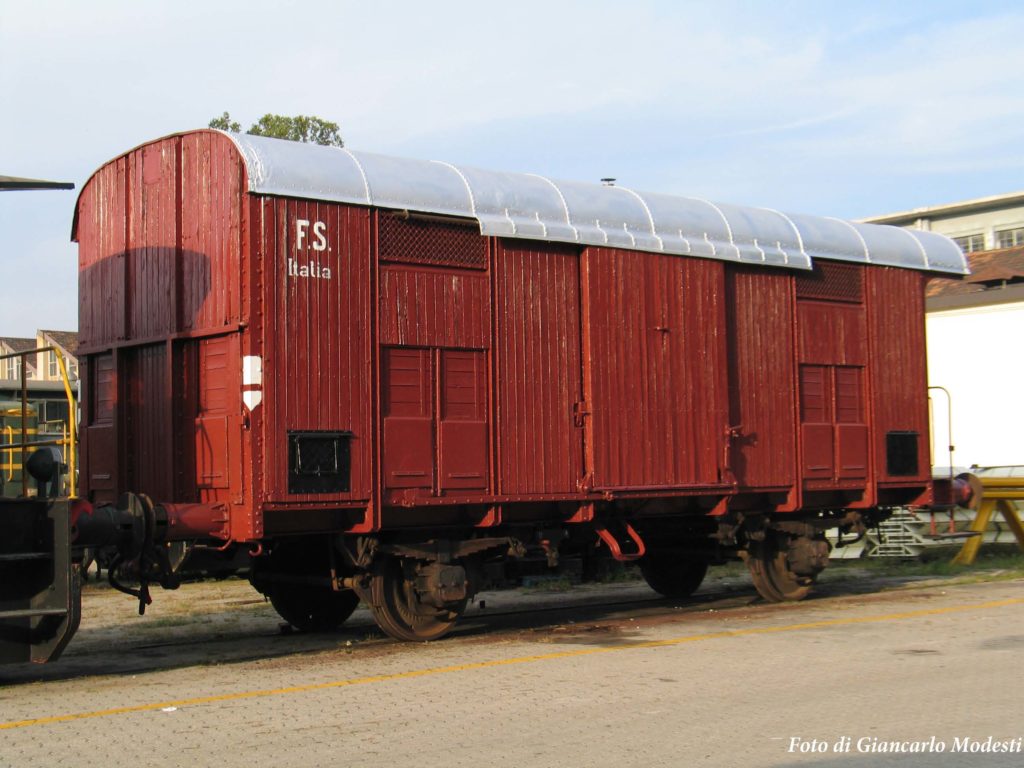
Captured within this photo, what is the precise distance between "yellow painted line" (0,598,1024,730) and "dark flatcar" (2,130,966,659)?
50.0 inches

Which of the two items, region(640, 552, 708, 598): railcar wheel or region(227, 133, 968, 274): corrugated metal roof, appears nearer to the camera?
region(227, 133, 968, 274): corrugated metal roof

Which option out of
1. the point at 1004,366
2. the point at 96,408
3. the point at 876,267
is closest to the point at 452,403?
the point at 96,408

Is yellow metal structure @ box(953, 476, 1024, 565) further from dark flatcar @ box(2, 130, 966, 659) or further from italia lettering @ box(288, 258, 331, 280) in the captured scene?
italia lettering @ box(288, 258, 331, 280)

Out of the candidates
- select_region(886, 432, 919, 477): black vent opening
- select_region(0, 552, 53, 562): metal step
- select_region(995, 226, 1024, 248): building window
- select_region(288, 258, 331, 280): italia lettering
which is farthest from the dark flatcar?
select_region(995, 226, 1024, 248): building window

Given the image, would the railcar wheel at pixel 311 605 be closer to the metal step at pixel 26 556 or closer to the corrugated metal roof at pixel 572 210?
the metal step at pixel 26 556

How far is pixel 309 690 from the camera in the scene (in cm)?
838

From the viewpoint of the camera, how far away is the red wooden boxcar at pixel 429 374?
31.9 feet

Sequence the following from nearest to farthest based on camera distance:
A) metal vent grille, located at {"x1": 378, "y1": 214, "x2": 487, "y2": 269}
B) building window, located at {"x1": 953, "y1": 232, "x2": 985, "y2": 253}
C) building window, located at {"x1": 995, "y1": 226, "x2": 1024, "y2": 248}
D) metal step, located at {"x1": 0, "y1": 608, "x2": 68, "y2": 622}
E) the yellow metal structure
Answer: metal step, located at {"x1": 0, "y1": 608, "x2": 68, "y2": 622} < metal vent grille, located at {"x1": 378, "y1": 214, "x2": 487, "y2": 269} < the yellow metal structure < building window, located at {"x1": 995, "y1": 226, "x2": 1024, "y2": 248} < building window, located at {"x1": 953, "y1": 232, "x2": 985, "y2": 253}

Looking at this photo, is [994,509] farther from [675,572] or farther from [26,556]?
[26,556]

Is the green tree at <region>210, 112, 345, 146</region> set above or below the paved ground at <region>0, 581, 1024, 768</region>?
above

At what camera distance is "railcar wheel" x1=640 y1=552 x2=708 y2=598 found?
47.5 feet

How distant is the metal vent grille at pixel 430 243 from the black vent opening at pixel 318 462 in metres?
1.68

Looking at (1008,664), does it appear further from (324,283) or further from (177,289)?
(177,289)

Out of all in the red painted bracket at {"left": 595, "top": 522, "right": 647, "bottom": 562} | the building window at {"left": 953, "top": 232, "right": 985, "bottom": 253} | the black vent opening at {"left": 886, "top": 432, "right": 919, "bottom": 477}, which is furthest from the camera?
the building window at {"left": 953, "top": 232, "right": 985, "bottom": 253}
